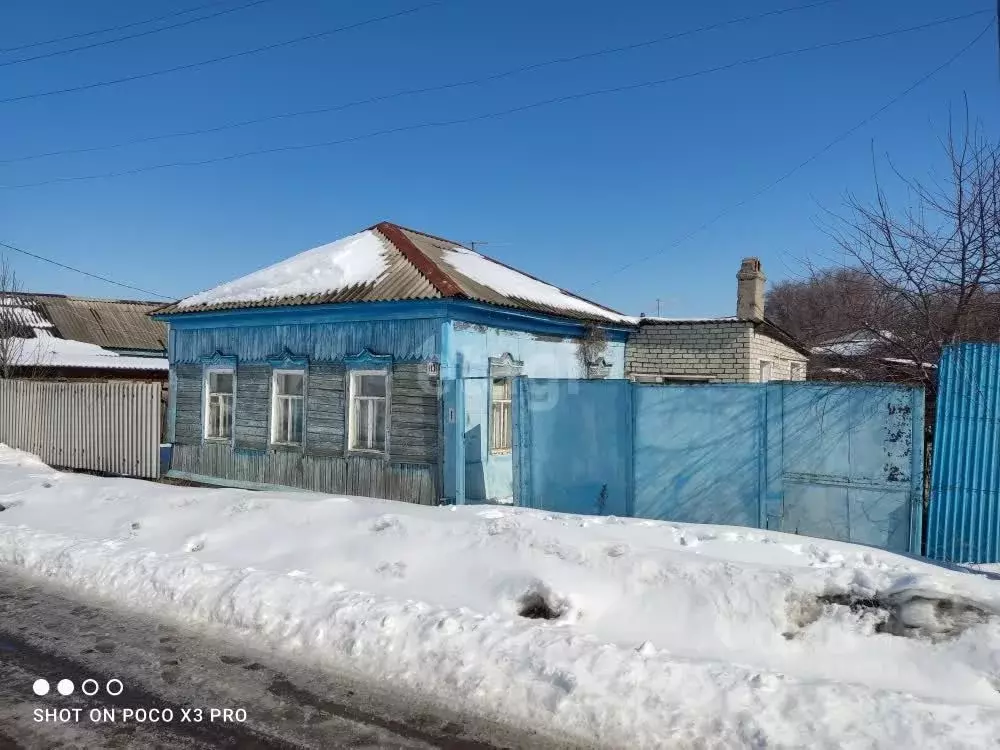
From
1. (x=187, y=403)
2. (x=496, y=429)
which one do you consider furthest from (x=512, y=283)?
(x=187, y=403)

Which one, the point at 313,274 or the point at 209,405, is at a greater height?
the point at 313,274

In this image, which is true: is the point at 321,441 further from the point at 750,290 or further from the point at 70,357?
the point at 70,357

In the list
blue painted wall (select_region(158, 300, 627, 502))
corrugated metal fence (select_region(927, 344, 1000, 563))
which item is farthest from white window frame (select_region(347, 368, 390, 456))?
corrugated metal fence (select_region(927, 344, 1000, 563))

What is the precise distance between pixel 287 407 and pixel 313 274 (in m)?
2.35

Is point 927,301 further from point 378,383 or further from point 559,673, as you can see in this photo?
point 378,383

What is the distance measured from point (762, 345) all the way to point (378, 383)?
25.6ft

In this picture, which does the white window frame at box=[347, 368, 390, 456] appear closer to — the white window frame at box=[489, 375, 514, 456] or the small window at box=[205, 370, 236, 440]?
the white window frame at box=[489, 375, 514, 456]

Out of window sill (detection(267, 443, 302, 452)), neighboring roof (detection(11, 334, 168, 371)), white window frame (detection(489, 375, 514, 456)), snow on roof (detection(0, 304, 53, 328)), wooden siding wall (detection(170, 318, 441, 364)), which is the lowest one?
window sill (detection(267, 443, 302, 452))

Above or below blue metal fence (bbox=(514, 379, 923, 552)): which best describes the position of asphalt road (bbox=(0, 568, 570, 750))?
below

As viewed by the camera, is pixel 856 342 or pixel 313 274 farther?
pixel 313 274

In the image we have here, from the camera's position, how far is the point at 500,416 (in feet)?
35.7

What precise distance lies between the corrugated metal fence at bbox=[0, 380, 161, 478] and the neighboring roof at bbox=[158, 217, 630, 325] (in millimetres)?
2063

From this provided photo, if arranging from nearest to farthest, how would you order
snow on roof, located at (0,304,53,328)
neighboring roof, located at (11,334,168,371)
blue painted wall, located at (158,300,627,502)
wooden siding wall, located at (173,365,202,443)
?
blue painted wall, located at (158,300,627,502) → wooden siding wall, located at (173,365,202,443) → neighboring roof, located at (11,334,168,371) → snow on roof, located at (0,304,53,328)

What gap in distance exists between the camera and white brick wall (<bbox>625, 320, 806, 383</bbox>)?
42.7ft
